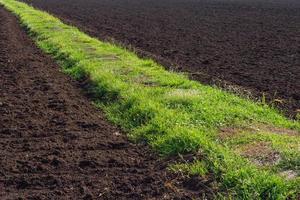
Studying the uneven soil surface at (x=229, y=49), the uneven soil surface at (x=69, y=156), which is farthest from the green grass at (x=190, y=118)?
the uneven soil surface at (x=229, y=49)

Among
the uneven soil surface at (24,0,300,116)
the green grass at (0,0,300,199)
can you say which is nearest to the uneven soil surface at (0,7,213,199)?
the green grass at (0,0,300,199)

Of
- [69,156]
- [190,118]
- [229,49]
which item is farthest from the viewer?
[229,49]

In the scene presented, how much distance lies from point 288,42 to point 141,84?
34.8 ft

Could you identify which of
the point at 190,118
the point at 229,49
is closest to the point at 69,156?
the point at 190,118

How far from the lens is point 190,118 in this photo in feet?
29.4

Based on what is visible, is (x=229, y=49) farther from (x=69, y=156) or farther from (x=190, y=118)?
(x=69, y=156)

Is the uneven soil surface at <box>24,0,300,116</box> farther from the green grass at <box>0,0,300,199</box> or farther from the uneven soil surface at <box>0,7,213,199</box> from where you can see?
the uneven soil surface at <box>0,7,213,199</box>

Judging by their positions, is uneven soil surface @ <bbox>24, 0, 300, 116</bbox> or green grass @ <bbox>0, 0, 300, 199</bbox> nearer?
green grass @ <bbox>0, 0, 300, 199</bbox>

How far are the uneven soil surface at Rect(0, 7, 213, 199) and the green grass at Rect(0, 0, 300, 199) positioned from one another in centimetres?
33

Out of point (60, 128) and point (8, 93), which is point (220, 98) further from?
point (8, 93)

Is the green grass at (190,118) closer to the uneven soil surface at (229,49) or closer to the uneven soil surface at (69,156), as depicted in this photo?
the uneven soil surface at (69,156)

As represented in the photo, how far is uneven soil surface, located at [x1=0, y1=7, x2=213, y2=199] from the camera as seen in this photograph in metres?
6.53

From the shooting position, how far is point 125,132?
29.2ft

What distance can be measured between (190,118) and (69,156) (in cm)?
224
